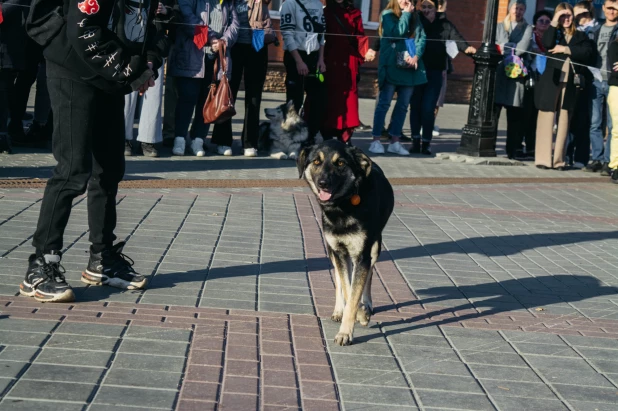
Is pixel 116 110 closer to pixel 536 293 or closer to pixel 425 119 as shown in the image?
pixel 536 293

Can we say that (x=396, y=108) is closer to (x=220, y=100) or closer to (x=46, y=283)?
(x=220, y=100)

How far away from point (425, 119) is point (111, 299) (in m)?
9.17

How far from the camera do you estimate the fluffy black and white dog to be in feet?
42.4

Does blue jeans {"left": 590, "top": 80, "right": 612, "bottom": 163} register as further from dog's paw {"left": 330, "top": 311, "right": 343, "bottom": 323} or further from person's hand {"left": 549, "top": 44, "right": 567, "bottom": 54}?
dog's paw {"left": 330, "top": 311, "right": 343, "bottom": 323}

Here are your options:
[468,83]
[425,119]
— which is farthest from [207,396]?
[468,83]

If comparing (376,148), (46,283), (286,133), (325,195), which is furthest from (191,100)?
(325,195)

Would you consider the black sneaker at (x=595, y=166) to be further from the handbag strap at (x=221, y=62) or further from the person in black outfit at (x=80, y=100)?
the person in black outfit at (x=80, y=100)

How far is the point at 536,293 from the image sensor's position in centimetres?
696

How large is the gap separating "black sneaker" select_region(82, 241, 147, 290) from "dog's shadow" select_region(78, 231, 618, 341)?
7cm

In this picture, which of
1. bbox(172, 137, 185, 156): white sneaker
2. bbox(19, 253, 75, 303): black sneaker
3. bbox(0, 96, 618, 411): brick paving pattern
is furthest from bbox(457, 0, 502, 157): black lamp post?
bbox(19, 253, 75, 303): black sneaker

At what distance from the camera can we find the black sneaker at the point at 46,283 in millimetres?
5715

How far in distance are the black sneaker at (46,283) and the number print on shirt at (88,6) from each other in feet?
4.67

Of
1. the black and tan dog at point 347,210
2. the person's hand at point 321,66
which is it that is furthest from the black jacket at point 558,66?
the black and tan dog at point 347,210

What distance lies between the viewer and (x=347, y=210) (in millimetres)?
5578
